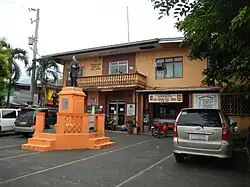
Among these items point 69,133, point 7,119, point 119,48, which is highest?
point 119,48

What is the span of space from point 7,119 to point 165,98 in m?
9.94

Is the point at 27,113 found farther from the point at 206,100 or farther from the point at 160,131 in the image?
the point at 206,100

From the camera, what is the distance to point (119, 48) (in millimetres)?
18141

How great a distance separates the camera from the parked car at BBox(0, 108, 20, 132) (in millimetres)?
14574

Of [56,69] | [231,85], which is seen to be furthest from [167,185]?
[56,69]

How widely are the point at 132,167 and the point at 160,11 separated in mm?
4147

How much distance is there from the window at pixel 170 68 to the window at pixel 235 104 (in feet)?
11.3

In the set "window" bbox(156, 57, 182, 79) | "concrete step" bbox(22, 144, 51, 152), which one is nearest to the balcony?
"window" bbox(156, 57, 182, 79)

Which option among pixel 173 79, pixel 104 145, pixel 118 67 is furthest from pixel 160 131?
pixel 118 67

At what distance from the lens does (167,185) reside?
5.14 metres

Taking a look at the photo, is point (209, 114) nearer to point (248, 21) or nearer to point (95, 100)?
point (248, 21)

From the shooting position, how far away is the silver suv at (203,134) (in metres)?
6.49

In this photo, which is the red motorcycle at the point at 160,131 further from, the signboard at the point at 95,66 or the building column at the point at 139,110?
the signboard at the point at 95,66

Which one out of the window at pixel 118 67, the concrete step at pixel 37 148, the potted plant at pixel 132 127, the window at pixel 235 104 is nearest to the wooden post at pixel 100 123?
the concrete step at pixel 37 148
